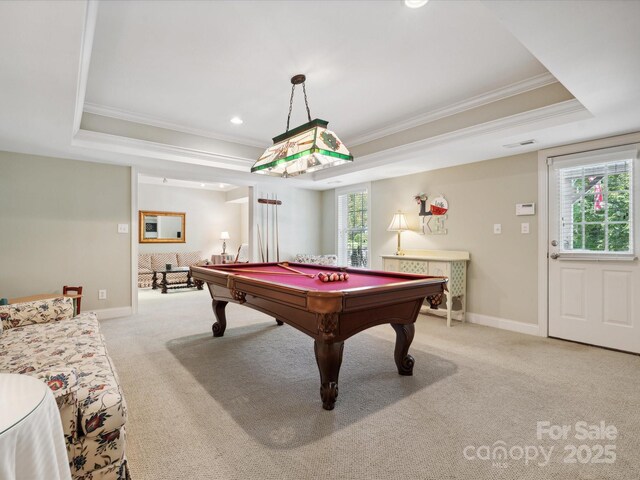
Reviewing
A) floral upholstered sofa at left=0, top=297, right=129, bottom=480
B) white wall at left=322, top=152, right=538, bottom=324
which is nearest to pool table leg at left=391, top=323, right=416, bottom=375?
floral upholstered sofa at left=0, top=297, right=129, bottom=480

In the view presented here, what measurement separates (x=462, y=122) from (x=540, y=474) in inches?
125

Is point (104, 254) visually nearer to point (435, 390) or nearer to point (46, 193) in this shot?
point (46, 193)

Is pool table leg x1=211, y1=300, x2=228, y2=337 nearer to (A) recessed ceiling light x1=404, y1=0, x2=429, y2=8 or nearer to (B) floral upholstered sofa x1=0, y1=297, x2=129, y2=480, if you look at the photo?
(B) floral upholstered sofa x1=0, y1=297, x2=129, y2=480

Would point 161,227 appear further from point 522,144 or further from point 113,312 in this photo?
point 522,144

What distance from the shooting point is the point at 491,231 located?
4086 millimetres

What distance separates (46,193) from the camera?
4051 millimetres

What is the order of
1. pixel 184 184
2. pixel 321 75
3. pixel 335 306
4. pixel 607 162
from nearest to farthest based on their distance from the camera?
pixel 335 306, pixel 321 75, pixel 607 162, pixel 184 184

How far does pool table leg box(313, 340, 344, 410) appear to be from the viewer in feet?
6.63

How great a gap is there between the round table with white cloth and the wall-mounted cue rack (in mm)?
5002

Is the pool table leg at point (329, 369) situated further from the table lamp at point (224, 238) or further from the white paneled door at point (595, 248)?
the table lamp at point (224, 238)

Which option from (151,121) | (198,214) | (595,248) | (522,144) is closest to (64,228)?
(151,121)

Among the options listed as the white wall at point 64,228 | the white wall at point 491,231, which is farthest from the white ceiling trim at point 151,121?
the white wall at point 491,231

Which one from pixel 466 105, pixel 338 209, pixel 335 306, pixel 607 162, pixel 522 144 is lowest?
pixel 335 306

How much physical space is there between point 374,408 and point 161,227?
25.7ft
